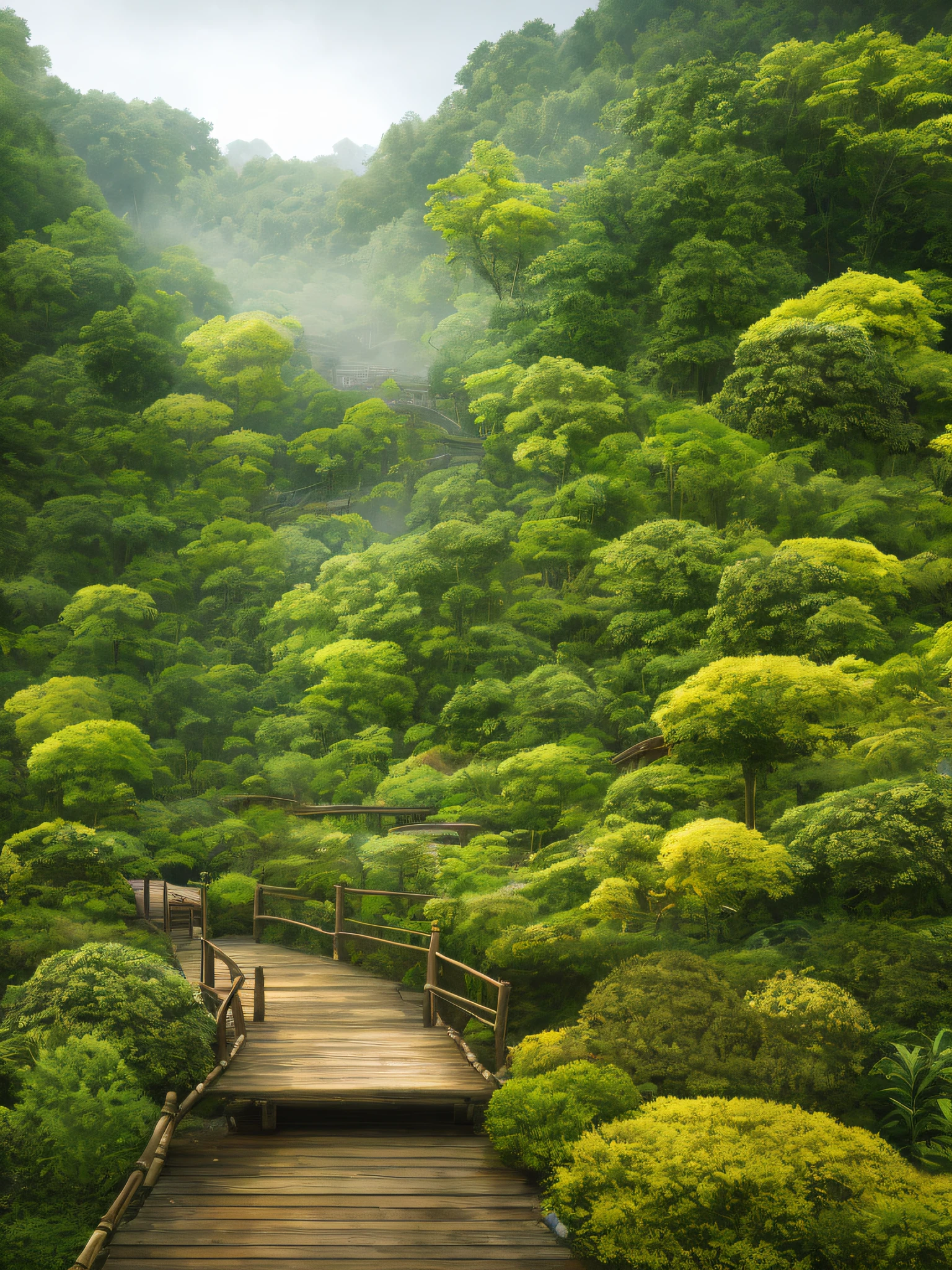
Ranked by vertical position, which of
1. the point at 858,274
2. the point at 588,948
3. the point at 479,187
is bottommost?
the point at 588,948

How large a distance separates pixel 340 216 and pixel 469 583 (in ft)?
114

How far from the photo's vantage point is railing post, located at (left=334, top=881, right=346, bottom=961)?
10.5 meters

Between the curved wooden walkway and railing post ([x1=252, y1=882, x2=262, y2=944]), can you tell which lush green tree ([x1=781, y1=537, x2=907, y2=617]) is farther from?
railing post ([x1=252, y1=882, x2=262, y2=944])

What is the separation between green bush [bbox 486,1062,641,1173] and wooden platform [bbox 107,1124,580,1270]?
18 cm

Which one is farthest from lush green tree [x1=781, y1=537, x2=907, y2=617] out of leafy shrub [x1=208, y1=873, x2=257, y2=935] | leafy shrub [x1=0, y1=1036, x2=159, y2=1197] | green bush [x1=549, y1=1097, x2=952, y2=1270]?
leafy shrub [x1=208, y1=873, x2=257, y2=935]

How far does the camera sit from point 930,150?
19734 mm

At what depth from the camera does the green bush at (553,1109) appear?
16.7ft

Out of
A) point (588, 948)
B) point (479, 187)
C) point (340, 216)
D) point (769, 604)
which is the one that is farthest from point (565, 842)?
point (340, 216)

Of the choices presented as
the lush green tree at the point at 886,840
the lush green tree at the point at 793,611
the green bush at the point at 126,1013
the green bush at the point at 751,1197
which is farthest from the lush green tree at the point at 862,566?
the green bush at the point at 126,1013

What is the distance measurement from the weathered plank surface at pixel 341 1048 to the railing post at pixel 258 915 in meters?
1.89

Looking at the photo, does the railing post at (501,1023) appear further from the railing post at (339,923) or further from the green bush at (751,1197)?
the railing post at (339,923)

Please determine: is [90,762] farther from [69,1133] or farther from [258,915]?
[69,1133]

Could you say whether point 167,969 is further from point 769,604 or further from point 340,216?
point 340,216

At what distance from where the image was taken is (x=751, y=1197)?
13.9ft
